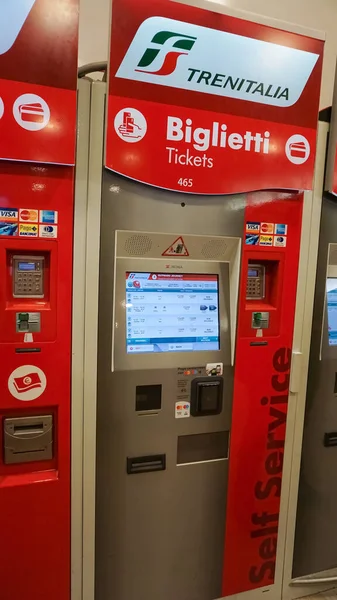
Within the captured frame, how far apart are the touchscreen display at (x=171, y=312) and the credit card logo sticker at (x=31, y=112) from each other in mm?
649

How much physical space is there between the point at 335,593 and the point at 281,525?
59cm

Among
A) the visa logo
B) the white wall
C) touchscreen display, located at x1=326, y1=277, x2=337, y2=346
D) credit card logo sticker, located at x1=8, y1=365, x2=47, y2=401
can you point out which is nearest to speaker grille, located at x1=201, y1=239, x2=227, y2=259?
the visa logo

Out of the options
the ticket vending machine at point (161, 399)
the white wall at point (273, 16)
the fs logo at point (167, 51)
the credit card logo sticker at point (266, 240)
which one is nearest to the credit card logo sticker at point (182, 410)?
the ticket vending machine at point (161, 399)

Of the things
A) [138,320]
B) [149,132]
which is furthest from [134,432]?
[149,132]

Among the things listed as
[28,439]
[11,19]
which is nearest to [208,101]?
[11,19]

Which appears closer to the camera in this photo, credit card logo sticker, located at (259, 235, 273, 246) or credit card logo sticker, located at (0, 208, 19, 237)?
credit card logo sticker, located at (0, 208, 19, 237)

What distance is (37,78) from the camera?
151 centimetres

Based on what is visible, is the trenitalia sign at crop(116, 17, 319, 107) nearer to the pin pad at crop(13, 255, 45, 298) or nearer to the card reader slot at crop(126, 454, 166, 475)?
the pin pad at crop(13, 255, 45, 298)

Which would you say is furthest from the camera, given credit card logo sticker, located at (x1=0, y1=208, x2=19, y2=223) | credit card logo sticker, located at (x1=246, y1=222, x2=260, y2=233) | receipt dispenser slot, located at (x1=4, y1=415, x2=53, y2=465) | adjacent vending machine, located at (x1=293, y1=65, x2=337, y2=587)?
adjacent vending machine, located at (x1=293, y1=65, x2=337, y2=587)

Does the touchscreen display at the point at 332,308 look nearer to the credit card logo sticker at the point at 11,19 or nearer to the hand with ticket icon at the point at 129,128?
the hand with ticket icon at the point at 129,128

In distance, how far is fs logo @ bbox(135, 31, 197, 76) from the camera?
63.4 inches

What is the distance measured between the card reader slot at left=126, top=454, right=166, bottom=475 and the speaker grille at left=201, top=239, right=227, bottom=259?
0.90 m

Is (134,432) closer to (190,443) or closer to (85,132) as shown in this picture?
(190,443)

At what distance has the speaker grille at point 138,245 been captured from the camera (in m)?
1.75
